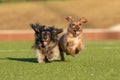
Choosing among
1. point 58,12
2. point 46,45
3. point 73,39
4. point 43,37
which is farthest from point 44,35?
point 58,12

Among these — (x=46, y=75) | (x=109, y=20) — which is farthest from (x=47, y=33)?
(x=109, y=20)

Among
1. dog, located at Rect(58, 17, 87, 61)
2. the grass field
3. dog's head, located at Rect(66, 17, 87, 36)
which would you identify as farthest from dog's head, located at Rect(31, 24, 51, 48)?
the grass field

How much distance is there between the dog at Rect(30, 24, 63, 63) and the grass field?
2205 cm

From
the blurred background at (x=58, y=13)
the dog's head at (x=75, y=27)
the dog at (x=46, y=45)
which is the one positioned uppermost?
the dog's head at (x=75, y=27)

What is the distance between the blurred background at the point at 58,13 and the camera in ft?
114

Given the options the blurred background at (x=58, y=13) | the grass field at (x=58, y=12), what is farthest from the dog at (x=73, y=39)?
the grass field at (x=58, y=12)

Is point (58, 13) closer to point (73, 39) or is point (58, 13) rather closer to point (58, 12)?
point (58, 12)

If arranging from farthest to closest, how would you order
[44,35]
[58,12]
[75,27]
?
1. [58,12]
2. [44,35]
3. [75,27]

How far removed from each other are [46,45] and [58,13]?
85.0 feet

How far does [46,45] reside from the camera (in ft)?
37.6

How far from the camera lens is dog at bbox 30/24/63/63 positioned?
37.5 feet

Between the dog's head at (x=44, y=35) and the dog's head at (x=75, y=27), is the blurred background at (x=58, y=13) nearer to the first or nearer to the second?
the dog's head at (x=44, y=35)

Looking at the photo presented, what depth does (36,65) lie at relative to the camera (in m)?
11.2

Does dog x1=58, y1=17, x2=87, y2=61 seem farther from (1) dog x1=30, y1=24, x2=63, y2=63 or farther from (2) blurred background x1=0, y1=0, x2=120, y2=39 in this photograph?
(2) blurred background x1=0, y1=0, x2=120, y2=39
